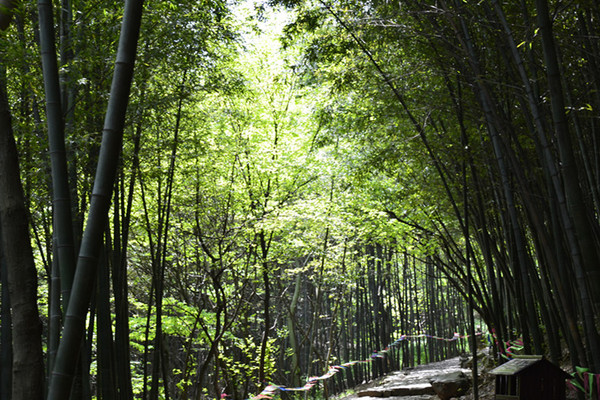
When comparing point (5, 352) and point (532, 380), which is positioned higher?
point (5, 352)

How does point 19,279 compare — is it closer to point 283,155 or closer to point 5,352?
point 5,352

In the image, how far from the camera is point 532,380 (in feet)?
8.46

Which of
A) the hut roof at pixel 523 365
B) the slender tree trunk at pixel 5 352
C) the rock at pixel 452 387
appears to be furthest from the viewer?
the rock at pixel 452 387

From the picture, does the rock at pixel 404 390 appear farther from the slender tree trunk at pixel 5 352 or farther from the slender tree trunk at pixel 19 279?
the slender tree trunk at pixel 19 279

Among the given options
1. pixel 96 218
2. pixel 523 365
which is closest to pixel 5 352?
pixel 96 218

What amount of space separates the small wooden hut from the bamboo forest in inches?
1.8

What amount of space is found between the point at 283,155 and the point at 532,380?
19.5 ft

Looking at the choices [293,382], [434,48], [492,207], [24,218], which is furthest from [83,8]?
[293,382]

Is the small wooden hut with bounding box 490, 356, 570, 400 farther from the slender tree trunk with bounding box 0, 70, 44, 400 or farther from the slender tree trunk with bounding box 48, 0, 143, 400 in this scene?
the slender tree trunk with bounding box 0, 70, 44, 400

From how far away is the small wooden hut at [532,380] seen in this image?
8.43 feet

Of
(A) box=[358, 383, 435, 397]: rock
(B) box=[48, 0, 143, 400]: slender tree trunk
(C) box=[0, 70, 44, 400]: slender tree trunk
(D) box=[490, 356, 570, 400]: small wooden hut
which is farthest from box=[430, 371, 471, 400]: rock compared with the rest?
(B) box=[48, 0, 143, 400]: slender tree trunk

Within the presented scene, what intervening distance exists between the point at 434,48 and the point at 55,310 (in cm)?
314

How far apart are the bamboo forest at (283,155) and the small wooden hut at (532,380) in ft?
0.15

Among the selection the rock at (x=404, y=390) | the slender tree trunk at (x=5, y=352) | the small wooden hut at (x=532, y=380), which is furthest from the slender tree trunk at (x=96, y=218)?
the rock at (x=404, y=390)
